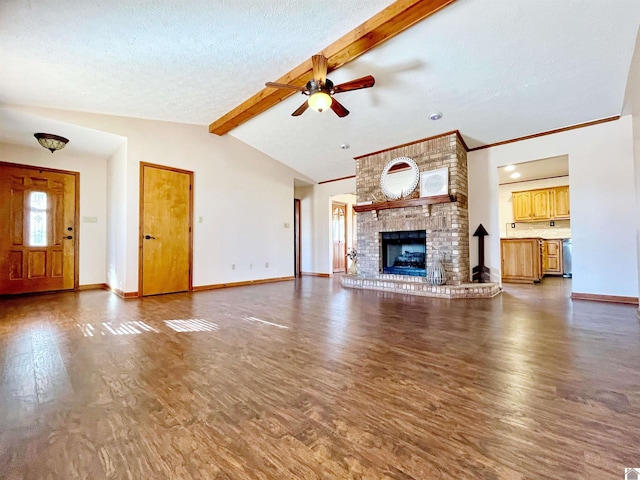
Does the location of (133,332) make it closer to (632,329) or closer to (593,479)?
(593,479)

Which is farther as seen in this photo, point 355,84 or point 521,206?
point 521,206

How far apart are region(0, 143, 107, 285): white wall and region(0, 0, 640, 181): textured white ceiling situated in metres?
1.81

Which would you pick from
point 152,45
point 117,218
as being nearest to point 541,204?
point 152,45

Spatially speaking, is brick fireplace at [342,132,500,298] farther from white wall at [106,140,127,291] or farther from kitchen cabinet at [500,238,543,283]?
white wall at [106,140,127,291]

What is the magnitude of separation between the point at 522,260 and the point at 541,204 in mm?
1876

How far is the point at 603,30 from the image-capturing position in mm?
2824

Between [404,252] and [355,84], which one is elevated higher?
[355,84]

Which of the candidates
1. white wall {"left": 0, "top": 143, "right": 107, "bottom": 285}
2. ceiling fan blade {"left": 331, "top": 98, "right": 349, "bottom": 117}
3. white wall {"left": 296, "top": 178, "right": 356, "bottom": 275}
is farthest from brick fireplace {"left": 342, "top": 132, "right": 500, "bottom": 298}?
white wall {"left": 0, "top": 143, "right": 107, "bottom": 285}

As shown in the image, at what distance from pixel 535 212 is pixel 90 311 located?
9.11 m

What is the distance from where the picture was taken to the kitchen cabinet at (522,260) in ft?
20.1

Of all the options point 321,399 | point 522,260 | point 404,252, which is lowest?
point 321,399

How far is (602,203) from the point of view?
13.6ft

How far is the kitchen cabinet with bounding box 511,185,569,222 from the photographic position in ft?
22.6

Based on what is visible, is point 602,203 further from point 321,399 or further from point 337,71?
point 321,399
